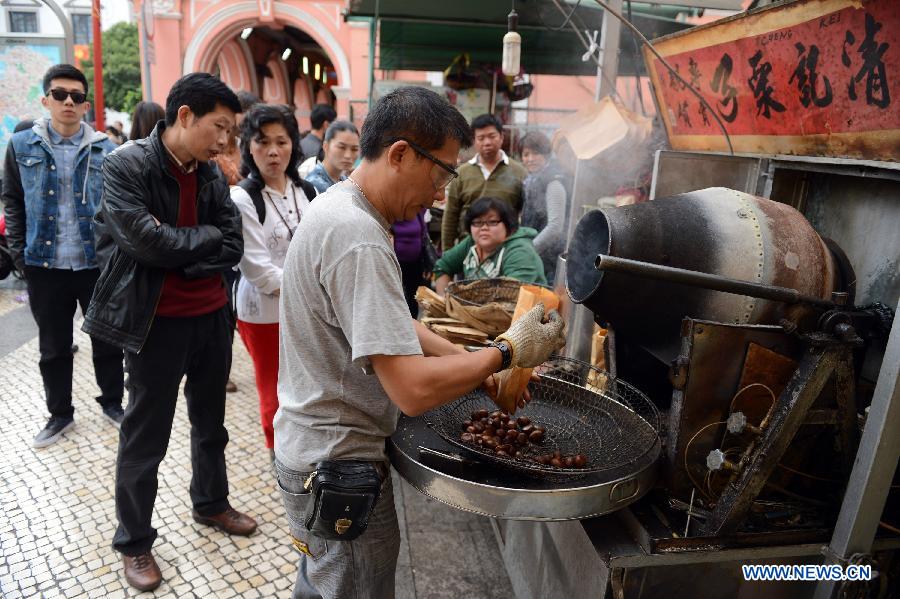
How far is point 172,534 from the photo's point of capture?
328 cm

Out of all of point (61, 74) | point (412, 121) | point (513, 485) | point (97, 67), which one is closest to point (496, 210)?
point (412, 121)

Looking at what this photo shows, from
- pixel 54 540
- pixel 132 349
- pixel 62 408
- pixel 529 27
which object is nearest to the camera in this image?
pixel 132 349

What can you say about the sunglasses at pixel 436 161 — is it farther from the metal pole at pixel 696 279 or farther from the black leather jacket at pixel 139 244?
the black leather jacket at pixel 139 244

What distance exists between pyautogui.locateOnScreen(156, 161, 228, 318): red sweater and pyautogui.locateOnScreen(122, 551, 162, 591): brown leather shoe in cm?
122

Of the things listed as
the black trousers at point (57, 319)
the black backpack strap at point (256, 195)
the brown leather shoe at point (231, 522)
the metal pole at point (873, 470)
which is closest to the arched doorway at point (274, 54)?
the black trousers at point (57, 319)

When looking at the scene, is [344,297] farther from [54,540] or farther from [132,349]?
[54,540]

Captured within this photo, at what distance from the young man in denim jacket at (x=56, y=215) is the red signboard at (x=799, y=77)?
3868 mm

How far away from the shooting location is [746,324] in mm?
2051

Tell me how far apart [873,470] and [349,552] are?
1.72 meters

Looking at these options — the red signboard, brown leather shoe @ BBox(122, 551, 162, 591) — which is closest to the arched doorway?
the red signboard

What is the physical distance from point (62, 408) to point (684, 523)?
420cm

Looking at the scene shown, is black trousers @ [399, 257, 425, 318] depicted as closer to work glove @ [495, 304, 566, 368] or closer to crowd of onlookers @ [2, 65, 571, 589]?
crowd of onlookers @ [2, 65, 571, 589]

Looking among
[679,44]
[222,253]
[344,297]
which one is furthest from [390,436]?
[679,44]

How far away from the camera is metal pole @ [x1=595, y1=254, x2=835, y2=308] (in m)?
1.71
